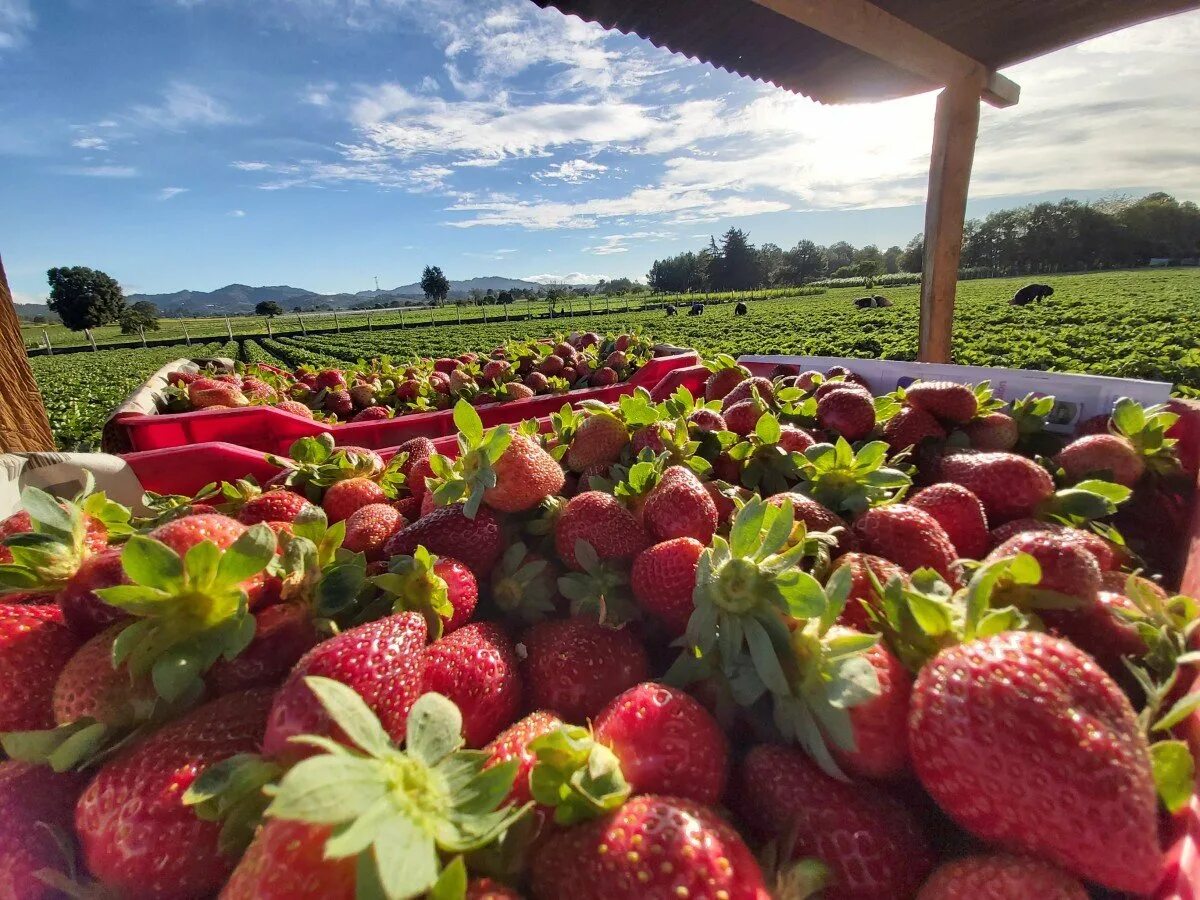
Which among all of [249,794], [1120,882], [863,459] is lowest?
[1120,882]

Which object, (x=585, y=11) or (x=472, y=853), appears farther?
(x=585, y=11)

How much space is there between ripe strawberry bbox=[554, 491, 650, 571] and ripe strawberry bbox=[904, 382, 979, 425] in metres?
1.11

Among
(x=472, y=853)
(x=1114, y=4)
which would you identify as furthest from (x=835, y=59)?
(x=472, y=853)

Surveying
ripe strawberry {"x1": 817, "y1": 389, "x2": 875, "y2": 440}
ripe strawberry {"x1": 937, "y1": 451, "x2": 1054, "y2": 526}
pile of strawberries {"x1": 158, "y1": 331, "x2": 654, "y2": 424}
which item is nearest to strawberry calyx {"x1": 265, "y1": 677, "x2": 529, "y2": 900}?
ripe strawberry {"x1": 937, "y1": 451, "x2": 1054, "y2": 526}

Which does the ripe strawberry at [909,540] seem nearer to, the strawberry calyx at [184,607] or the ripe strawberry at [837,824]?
the ripe strawberry at [837,824]

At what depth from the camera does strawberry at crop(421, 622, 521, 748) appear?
2.62 ft

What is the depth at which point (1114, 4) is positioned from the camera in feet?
9.07

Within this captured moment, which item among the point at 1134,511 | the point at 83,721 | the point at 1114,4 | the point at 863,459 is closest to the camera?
the point at 83,721

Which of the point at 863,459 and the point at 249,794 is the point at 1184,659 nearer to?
the point at 863,459

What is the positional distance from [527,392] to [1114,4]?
11.3 feet

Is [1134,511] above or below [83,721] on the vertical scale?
below

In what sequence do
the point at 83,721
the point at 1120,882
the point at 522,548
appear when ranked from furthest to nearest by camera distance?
the point at 522,548 → the point at 83,721 → the point at 1120,882

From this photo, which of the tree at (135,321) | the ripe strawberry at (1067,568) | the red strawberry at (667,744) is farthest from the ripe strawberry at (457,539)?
the tree at (135,321)

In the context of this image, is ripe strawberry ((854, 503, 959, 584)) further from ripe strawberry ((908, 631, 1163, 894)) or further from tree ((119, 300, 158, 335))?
tree ((119, 300, 158, 335))
